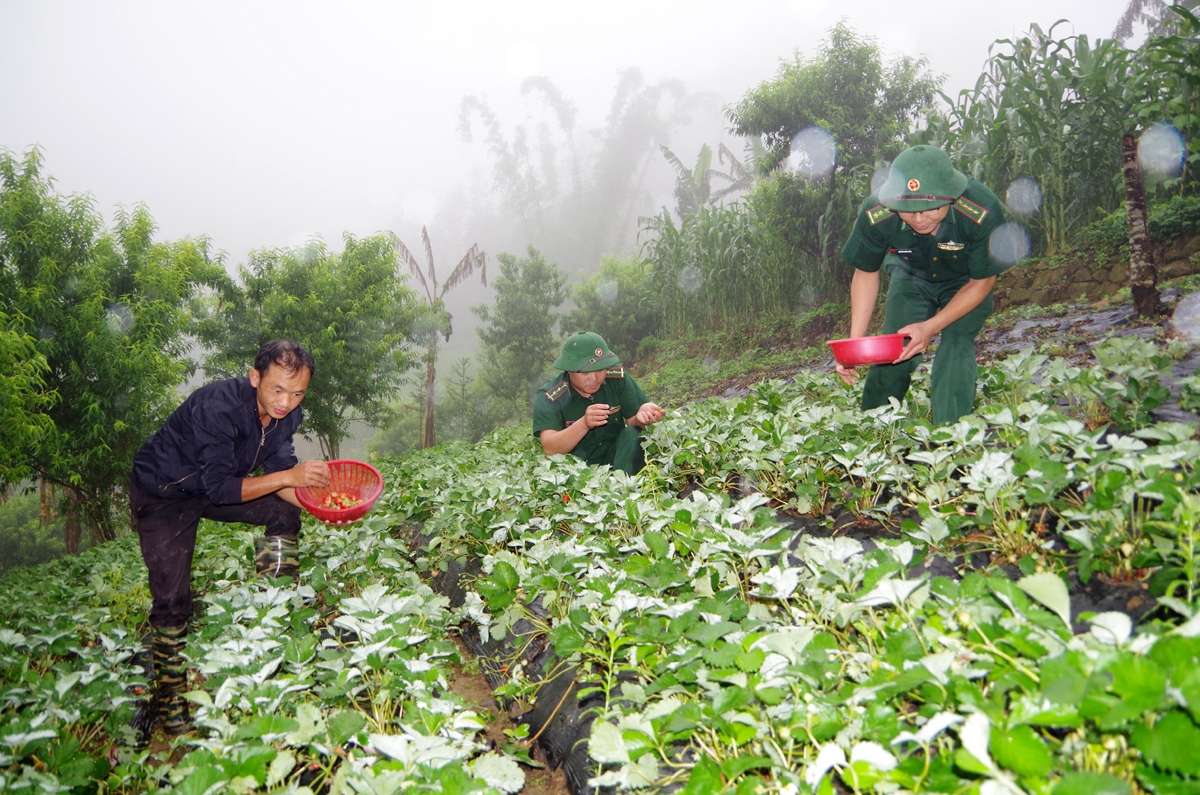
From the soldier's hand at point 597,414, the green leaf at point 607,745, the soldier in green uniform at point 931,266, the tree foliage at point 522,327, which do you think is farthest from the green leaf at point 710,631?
the tree foliage at point 522,327

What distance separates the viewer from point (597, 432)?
456cm

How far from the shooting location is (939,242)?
10.3 feet

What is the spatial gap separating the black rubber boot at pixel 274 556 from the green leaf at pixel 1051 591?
3218 mm

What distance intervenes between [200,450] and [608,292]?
77.5ft

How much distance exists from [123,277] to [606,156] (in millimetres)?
69542

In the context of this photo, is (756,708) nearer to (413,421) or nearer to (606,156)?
(413,421)

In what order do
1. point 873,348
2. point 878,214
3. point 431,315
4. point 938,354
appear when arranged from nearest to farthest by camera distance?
point 873,348 < point 938,354 < point 878,214 < point 431,315

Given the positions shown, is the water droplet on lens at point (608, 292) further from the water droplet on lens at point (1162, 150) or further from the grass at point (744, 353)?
the water droplet on lens at point (1162, 150)

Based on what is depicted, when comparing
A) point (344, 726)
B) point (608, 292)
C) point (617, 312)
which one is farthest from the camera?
point (608, 292)

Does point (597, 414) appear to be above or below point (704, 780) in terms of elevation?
above

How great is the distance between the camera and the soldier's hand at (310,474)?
9.25 ft

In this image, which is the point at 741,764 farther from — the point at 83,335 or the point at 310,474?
the point at 83,335

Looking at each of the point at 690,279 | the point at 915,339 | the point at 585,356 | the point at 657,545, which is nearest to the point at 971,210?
the point at 915,339

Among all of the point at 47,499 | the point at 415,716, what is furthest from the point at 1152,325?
the point at 47,499
